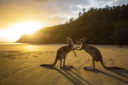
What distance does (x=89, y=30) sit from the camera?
46250 millimetres

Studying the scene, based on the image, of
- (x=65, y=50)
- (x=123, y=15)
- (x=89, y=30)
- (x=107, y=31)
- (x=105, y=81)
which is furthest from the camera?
(x=123, y=15)

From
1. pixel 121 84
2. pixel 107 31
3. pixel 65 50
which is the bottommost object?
pixel 121 84

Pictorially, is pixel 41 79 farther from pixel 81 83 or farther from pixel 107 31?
pixel 107 31

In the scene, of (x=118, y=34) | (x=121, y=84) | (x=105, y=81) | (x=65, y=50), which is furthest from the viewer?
(x=118, y=34)

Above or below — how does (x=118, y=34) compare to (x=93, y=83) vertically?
above

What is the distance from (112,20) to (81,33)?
45.1 feet

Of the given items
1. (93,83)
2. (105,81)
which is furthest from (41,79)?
(105,81)

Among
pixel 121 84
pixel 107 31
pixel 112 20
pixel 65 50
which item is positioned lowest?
pixel 121 84

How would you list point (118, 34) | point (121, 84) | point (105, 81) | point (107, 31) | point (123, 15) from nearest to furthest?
point (121, 84), point (105, 81), point (118, 34), point (107, 31), point (123, 15)

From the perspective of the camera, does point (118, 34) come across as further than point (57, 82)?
Yes

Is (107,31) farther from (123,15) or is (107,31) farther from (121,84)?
(121,84)

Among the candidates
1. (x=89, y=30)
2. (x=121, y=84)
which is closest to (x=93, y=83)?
(x=121, y=84)

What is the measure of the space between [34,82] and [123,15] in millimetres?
53603

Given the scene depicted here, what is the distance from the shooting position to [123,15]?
4944cm
